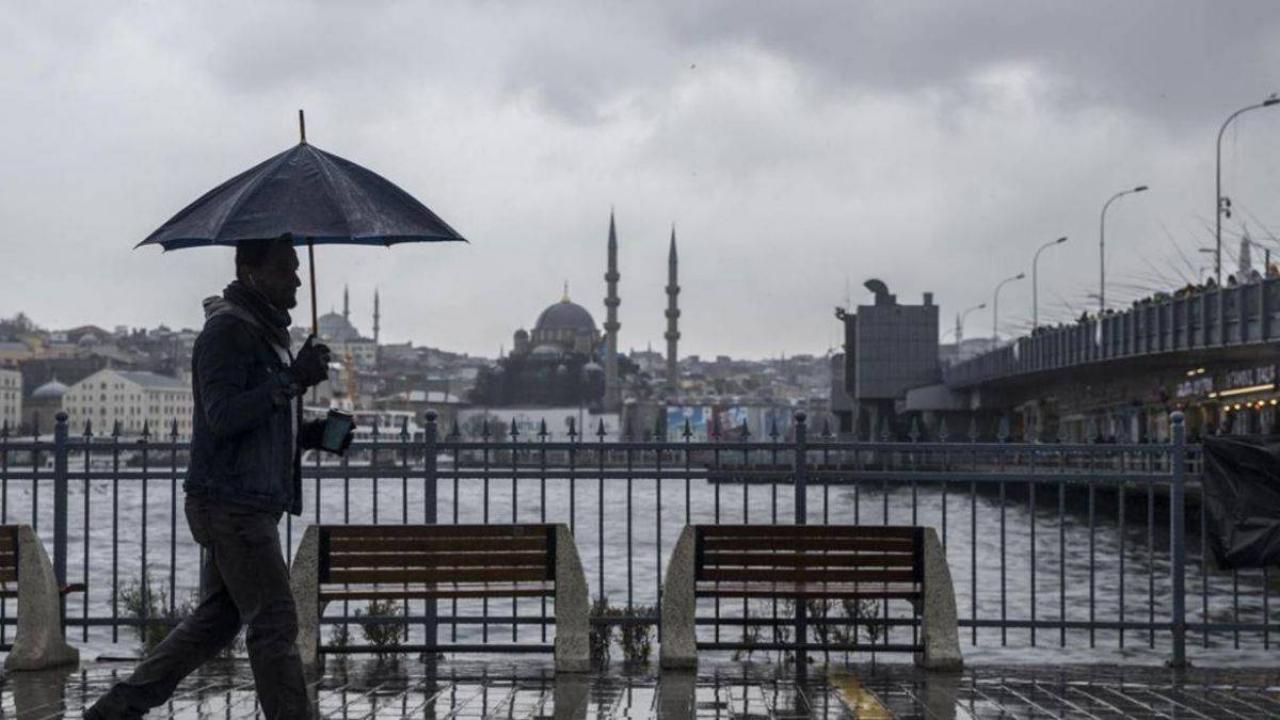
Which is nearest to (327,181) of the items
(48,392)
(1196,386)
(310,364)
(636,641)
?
(310,364)

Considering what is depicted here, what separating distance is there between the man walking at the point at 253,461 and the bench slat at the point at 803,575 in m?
3.68

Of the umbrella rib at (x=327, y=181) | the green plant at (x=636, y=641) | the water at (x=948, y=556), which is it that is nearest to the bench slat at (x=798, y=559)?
the water at (x=948, y=556)

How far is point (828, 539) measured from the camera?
33.9 ft

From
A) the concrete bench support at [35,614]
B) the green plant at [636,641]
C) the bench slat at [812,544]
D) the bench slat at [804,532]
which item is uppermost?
the bench slat at [804,532]

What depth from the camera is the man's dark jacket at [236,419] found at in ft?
22.5

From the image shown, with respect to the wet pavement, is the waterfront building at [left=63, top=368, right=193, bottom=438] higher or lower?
higher

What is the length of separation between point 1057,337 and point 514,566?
4937 cm

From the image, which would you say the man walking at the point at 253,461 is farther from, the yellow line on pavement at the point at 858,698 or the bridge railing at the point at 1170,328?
the bridge railing at the point at 1170,328

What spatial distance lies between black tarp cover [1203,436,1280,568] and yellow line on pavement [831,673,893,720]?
2.92m

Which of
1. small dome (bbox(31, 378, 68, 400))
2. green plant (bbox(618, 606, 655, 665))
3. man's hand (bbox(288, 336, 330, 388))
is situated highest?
small dome (bbox(31, 378, 68, 400))

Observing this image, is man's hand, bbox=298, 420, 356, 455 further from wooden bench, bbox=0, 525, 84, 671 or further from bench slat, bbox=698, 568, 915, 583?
wooden bench, bbox=0, 525, 84, 671

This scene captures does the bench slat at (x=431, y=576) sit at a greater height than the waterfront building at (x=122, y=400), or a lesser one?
lesser

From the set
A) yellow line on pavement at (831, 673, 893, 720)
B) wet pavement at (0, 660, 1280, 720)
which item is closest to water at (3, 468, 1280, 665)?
wet pavement at (0, 660, 1280, 720)

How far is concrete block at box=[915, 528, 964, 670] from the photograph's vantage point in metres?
10.4
